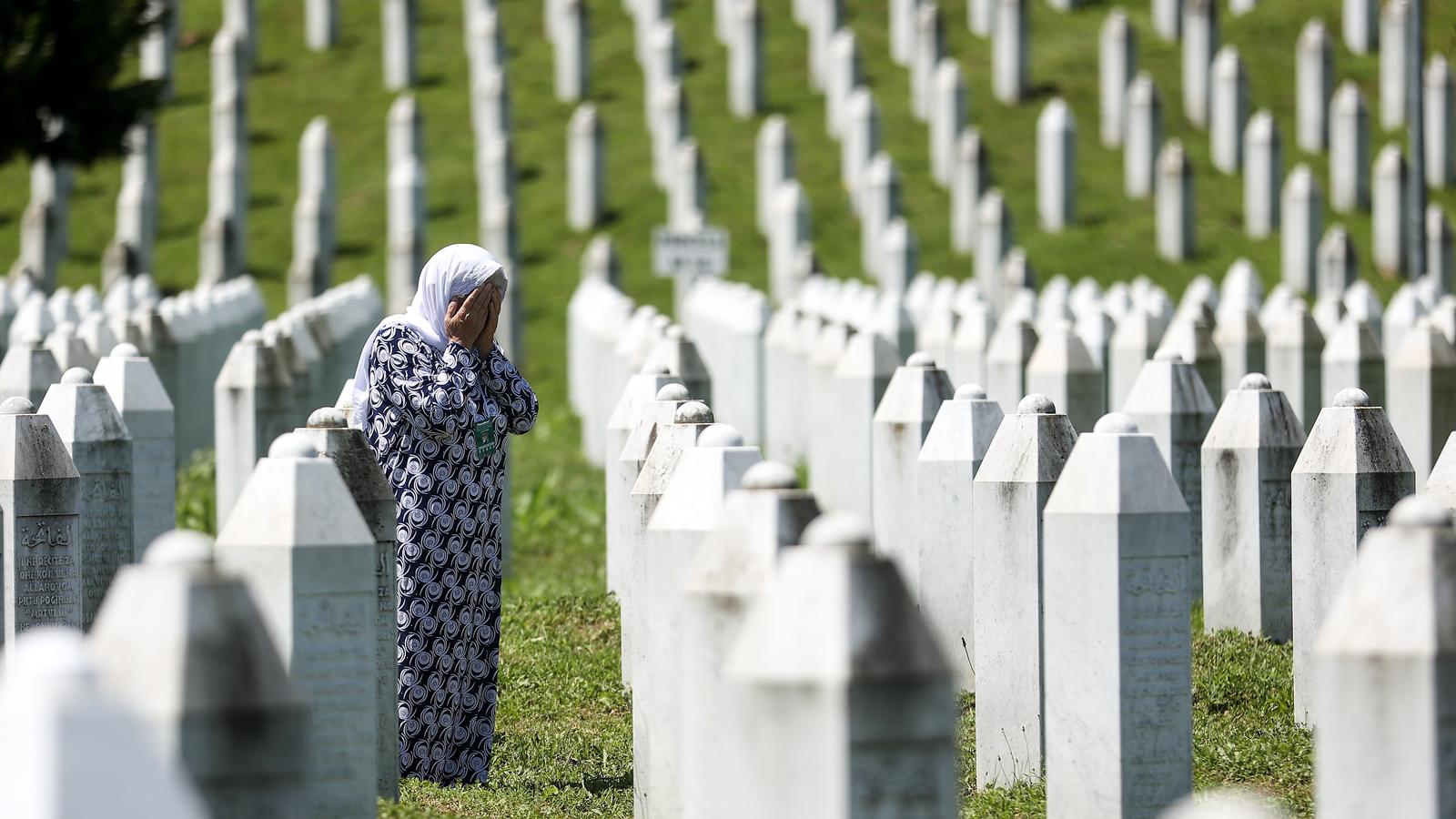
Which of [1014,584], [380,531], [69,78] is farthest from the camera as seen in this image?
[69,78]

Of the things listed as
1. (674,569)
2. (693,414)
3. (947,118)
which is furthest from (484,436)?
(947,118)

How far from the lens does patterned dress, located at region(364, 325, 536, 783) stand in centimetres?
811

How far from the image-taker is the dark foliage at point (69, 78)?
27141 mm

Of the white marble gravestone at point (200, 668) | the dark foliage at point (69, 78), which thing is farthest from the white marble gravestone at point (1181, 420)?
the dark foliage at point (69, 78)

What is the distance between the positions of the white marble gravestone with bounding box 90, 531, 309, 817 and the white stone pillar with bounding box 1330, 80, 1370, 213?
3086 cm

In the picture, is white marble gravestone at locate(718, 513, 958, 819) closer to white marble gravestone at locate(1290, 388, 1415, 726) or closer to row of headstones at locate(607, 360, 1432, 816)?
row of headstones at locate(607, 360, 1432, 816)

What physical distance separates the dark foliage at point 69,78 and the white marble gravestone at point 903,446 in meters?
18.8

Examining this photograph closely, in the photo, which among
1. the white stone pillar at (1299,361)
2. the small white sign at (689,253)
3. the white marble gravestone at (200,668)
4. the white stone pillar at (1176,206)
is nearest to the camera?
the white marble gravestone at (200,668)

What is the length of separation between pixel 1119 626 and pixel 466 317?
272 centimetres

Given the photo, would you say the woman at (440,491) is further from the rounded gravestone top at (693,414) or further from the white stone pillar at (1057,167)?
the white stone pillar at (1057,167)

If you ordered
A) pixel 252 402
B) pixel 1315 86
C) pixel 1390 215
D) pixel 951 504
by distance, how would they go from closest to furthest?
1. pixel 951 504
2. pixel 252 402
3. pixel 1390 215
4. pixel 1315 86

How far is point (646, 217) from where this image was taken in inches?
1335

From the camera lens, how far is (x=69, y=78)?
2772cm

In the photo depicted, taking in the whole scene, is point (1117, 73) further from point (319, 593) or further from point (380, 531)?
point (319, 593)
